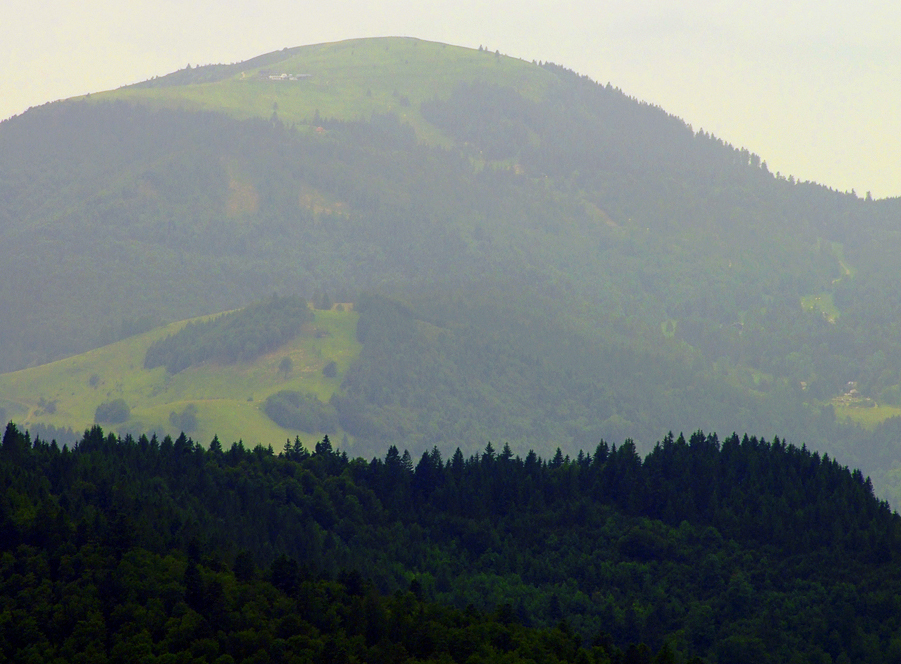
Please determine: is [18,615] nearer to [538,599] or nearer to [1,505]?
[1,505]

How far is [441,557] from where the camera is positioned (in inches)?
5866

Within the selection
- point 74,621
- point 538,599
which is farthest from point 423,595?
point 74,621

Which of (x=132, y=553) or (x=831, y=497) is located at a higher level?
(x=831, y=497)

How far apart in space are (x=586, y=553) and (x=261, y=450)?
45.3 metres

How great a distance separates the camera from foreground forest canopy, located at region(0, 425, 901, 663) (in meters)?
106

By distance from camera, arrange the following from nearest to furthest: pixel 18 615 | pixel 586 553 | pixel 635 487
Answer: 1. pixel 18 615
2. pixel 586 553
3. pixel 635 487

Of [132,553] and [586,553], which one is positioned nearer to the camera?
[132,553]

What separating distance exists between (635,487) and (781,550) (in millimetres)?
22043

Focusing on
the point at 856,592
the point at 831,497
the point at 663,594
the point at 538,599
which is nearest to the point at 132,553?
the point at 538,599

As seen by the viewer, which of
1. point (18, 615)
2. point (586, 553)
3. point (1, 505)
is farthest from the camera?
point (586, 553)

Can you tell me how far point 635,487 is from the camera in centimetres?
16850

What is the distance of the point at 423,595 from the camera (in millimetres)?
132375

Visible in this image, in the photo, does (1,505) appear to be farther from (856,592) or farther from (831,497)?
(831,497)

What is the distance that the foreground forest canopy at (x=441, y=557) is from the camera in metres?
106
